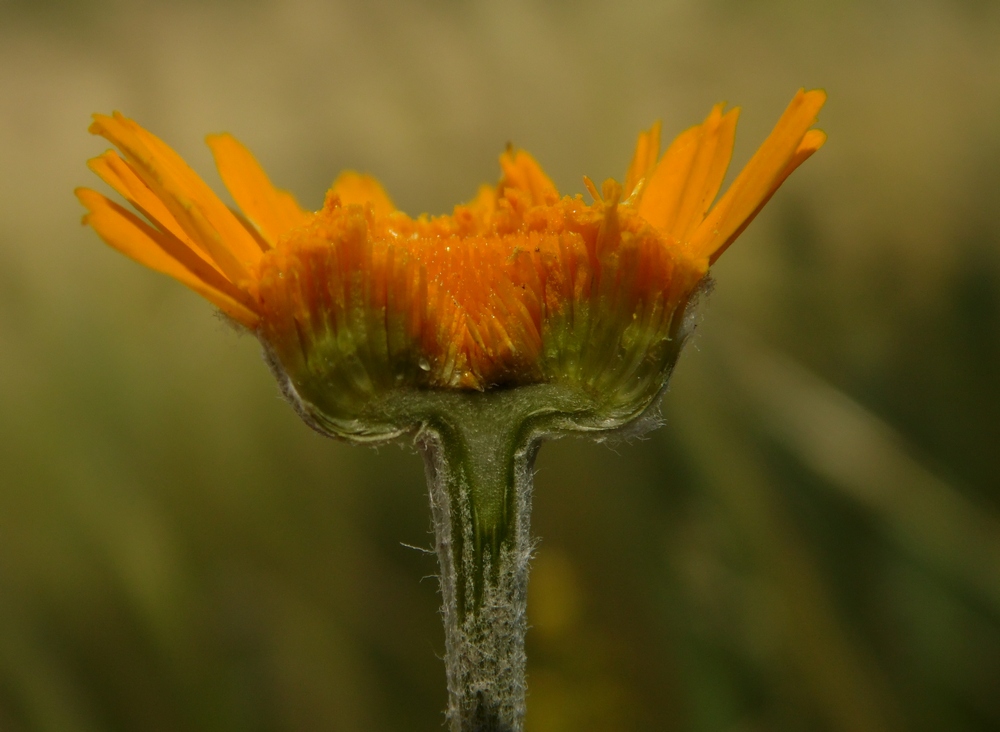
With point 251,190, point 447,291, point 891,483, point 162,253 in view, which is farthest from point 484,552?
point 891,483

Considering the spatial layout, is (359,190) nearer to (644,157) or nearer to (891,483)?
(644,157)

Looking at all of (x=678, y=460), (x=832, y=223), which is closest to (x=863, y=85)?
(x=832, y=223)

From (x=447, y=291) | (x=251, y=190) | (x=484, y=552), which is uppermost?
(x=251, y=190)

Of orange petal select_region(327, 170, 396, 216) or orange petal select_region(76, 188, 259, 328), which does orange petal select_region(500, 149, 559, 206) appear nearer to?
orange petal select_region(327, 170, 396, 216)

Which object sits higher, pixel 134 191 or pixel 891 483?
pixel 134 191

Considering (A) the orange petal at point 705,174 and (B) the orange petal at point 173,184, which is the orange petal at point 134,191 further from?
(A) the orange petal at point 705,174
